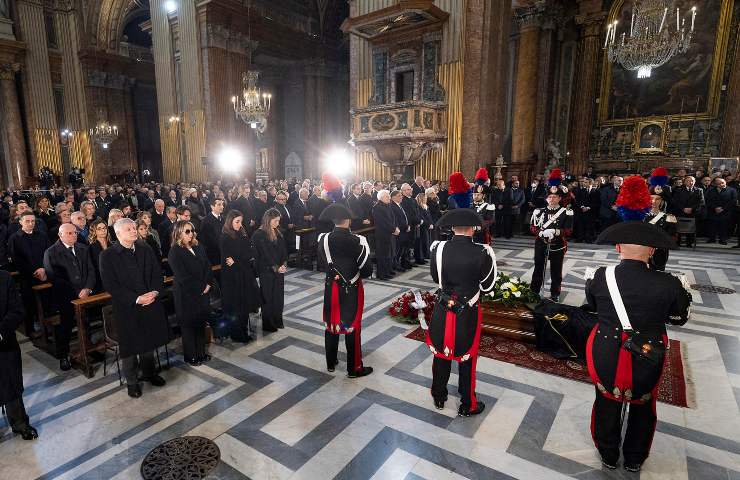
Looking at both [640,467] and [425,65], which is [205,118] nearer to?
[425,65]

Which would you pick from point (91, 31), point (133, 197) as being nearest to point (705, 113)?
point (133, 197)

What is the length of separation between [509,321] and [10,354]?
535 cm

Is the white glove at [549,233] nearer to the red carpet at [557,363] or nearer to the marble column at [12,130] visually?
the red carpet at [557,363]

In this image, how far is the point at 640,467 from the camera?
3150 mm

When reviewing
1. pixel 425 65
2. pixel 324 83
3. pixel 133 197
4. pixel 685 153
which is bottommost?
pixel 133 197

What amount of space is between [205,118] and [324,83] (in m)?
11.0

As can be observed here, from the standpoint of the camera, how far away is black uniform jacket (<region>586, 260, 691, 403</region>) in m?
2.75

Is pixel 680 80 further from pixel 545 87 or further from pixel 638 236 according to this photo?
pixel 638 236

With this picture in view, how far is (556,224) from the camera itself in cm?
656

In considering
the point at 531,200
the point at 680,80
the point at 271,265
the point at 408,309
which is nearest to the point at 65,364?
the point at 271,265

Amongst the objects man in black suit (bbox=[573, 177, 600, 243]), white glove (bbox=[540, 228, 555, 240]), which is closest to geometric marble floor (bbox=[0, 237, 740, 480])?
white glove (bbox=[540, 228, 555, 240])

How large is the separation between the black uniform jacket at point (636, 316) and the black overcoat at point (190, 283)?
4063 millimetres

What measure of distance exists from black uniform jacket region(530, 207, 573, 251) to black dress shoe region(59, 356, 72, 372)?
22.6ft

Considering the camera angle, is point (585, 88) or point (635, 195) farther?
point (585, 88)
